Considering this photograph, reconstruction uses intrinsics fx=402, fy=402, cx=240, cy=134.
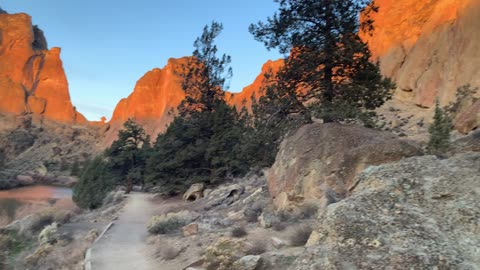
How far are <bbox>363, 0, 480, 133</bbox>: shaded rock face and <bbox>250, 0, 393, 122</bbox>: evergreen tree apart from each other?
1171cm

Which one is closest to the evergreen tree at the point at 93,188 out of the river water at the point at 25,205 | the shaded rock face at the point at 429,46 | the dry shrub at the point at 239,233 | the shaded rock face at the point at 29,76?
the river water at the point at 25,205

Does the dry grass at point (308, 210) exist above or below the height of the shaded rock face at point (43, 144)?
below

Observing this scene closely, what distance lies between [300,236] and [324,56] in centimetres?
708

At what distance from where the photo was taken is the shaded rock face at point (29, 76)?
419 ft

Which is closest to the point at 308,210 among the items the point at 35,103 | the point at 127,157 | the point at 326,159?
the point at 326,159

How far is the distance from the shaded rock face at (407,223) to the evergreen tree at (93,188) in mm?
24335

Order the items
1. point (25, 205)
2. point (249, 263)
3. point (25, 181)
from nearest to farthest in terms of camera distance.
A: point (249, 263), point (25, 205), point (25, 181)

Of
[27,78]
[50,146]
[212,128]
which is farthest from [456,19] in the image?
[27,78]

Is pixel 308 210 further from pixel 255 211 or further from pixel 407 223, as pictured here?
pixel 407 223

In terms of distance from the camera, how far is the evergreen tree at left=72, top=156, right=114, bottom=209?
25.9 m

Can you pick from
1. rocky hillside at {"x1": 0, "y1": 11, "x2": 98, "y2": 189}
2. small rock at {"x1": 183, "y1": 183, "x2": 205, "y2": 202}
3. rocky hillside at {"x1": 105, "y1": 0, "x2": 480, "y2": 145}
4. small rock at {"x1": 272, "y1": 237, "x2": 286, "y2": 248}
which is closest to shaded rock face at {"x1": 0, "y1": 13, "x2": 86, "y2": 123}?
rocky hillside at {"x1": 0, "y1": 11, "x2": 98, "y2": 189}

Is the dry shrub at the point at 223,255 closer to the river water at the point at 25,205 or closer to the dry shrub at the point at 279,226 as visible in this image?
the dry shrub at the point at 279,226

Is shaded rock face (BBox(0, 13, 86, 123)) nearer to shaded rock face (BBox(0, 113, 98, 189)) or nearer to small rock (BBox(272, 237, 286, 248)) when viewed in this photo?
shaded rock face (BBox(0, 113, 98, 189))

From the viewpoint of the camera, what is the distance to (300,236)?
250 inches
